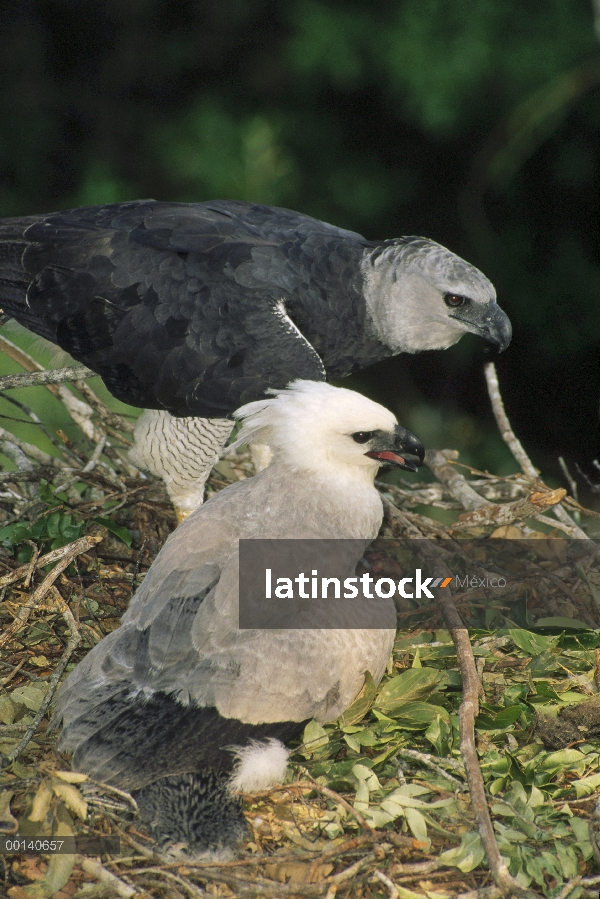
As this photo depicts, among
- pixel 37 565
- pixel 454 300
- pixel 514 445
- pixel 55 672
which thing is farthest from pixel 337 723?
pixel 454 300

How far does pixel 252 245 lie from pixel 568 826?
6.09 ft

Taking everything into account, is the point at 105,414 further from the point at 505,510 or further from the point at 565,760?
the point at 565,760

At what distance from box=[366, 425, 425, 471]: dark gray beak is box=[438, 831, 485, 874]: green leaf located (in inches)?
35.1

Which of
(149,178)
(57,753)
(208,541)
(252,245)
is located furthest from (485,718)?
(149,178)

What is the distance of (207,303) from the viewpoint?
9.10 ft

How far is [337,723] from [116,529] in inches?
39.0

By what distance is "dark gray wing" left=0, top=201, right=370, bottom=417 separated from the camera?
2.73 meters

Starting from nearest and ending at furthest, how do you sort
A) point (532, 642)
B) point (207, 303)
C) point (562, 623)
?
point (532, 642) < point (562, 623) < point (207, 303)

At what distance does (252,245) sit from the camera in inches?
112

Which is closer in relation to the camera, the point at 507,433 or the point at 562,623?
the point at 562,623

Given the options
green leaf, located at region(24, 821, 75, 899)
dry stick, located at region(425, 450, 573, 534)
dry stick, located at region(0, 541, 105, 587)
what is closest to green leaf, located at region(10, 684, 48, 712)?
dry stick, located at region(0, 541, 105, 587)

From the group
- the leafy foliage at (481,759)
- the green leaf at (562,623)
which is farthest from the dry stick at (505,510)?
the leafy foliage at (481,759)

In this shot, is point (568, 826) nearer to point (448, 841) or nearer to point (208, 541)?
point (448, 841)

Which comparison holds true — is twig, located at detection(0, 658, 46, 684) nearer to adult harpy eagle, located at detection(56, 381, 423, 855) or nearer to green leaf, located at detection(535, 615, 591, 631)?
adult harpy eagle, located at detection(56, 381, 423, 855)
